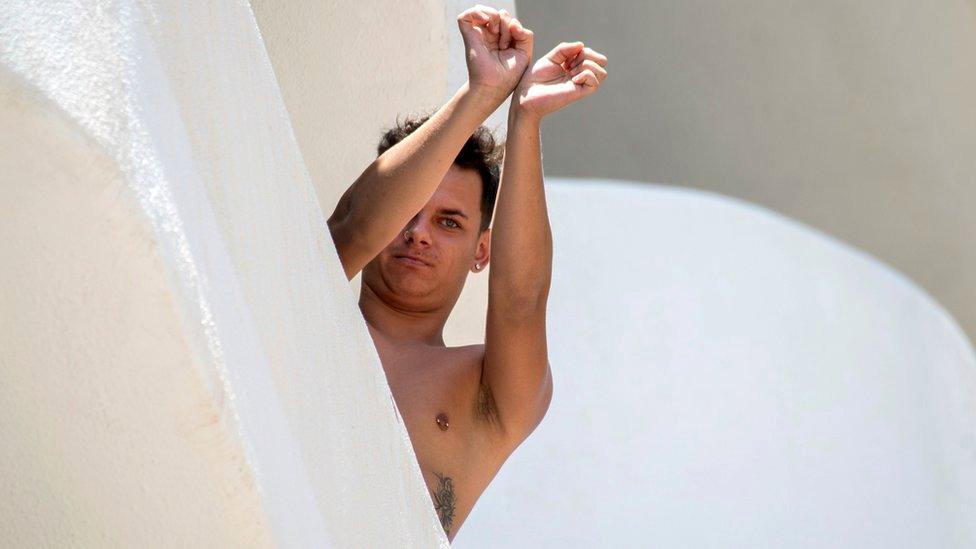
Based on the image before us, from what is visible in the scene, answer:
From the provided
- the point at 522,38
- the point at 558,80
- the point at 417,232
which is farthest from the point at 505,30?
the point at 417,232

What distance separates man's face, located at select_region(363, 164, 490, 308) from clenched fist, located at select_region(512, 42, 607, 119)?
512 mm

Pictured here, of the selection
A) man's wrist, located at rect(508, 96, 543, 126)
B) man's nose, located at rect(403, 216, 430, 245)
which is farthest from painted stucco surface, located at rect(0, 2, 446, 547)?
man's nose, located at rect(403, 216, 430, 245)

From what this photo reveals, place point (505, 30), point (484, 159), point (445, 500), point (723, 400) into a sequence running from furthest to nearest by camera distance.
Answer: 1. point (723, 400)
2. point (484, 159)
3. point (445, 500)
4. point (505, 30)

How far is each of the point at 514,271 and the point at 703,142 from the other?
9.29m

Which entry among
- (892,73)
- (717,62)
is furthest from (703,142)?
(892,73)

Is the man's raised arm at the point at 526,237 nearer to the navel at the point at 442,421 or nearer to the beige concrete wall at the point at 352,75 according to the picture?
the navel at the point at 442,421

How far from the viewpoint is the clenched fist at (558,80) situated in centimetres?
284

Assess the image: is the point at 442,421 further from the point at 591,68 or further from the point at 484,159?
the point at 591,68

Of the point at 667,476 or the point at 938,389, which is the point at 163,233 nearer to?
the point at 667,476

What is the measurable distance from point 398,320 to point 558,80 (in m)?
0.71

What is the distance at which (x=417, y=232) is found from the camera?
334 centimetres

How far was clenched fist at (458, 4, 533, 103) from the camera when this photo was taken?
9.49ft

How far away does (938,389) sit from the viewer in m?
7.39

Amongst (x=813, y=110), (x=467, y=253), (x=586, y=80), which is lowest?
(x=813, y=110)
